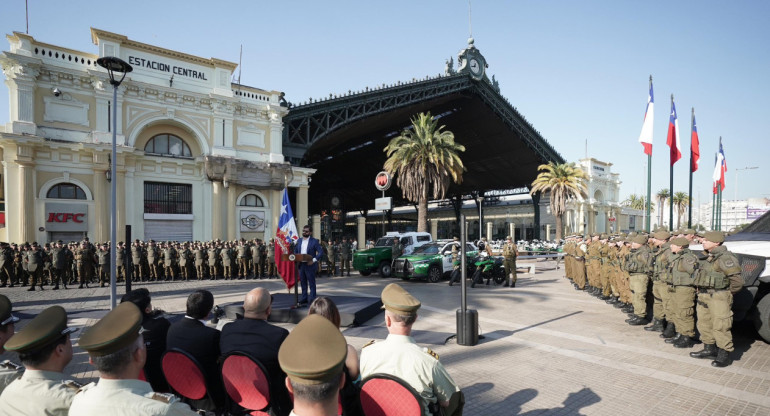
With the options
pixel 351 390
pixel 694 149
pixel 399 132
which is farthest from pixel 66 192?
pixel 694 149

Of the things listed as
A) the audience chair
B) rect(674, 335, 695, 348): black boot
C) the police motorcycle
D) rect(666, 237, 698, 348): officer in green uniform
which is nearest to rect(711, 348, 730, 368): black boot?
rect(666, 237, 698, 348): officer in green uniform

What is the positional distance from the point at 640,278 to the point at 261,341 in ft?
27.6

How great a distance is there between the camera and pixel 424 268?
53.7 feet

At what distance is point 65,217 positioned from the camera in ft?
61.5

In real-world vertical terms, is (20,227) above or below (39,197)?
below

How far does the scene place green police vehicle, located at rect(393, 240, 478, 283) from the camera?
16422 mm

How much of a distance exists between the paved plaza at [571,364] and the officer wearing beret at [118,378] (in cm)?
355

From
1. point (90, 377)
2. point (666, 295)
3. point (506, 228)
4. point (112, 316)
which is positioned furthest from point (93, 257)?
point (506, 228)

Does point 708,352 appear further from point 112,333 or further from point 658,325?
point 112,333

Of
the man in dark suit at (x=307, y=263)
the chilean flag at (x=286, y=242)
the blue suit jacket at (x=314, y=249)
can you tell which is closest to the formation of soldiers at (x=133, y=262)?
the chilean flag at (x=286, y=242)

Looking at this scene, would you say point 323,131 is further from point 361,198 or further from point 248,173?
point 361,198

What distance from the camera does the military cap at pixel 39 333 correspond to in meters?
2.31

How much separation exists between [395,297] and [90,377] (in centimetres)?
524

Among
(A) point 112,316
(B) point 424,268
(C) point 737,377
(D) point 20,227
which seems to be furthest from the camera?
(D) point 20,227
